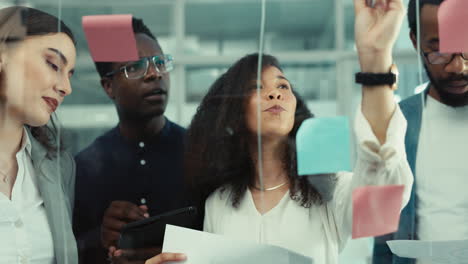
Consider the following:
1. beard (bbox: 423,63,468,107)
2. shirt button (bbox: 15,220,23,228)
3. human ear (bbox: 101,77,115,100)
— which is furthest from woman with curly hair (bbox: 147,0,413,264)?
shirt button (bbox: 15,220,23,228)

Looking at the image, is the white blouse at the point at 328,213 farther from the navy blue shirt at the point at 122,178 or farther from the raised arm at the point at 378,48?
the navy blue shirt at the point at 122,178

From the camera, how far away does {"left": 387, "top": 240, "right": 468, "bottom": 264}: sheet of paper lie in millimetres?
1169

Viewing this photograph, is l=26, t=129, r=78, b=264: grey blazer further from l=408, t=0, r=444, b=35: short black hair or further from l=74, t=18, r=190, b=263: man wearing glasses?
l=408, t=0, r=444, b=35: short black hair

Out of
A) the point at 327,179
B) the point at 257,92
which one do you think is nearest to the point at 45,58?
the point at 257,92

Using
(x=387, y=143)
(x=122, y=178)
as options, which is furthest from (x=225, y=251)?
(x=387, y=143)

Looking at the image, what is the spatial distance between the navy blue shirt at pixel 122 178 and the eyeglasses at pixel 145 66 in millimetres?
131

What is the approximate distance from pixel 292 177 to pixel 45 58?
665 mm

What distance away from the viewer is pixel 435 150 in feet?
3.88

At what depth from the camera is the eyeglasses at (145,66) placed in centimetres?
127

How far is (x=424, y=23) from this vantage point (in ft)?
3.92

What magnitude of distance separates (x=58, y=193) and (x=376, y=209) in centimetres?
76

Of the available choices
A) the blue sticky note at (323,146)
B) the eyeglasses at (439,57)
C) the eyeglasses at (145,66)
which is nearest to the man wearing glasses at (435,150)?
the eyeglasses at (439,57)

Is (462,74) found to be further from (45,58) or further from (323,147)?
(45,58)

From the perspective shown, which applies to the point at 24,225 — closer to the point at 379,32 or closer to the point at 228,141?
the point at 228,141
